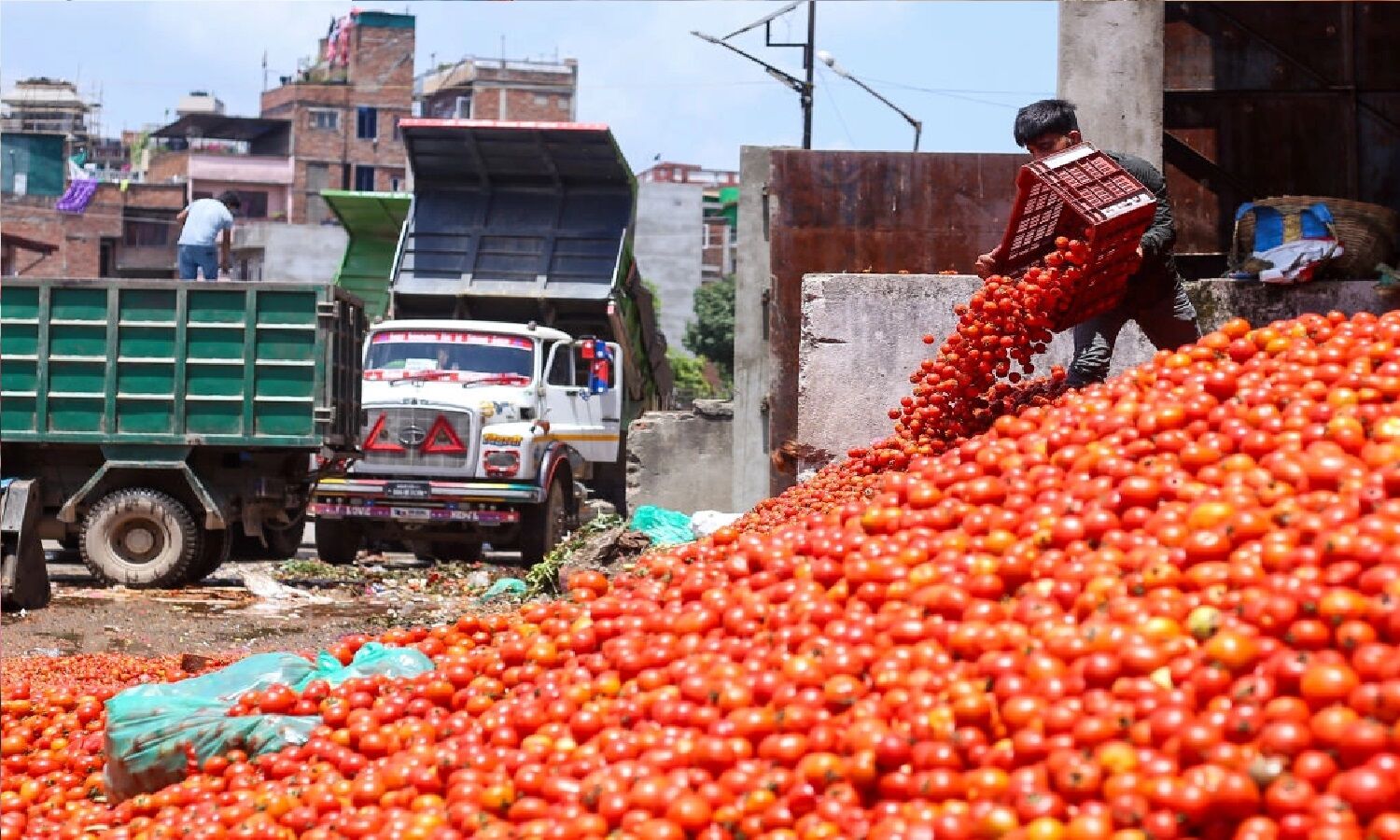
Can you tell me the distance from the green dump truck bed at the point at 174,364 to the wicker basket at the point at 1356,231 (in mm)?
8263

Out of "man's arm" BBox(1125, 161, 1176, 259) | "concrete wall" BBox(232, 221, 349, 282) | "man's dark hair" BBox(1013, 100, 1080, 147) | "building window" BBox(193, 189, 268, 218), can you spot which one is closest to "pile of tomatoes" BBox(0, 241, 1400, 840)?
"man's arm" BBox(1125, 161, 1176, 259)

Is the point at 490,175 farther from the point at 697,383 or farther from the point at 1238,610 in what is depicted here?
the point at 697,383

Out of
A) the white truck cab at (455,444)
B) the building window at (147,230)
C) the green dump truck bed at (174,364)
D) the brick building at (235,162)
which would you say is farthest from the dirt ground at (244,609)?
the brick building at (235,162)

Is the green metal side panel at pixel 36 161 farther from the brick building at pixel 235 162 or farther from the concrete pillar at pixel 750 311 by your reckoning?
the concrete pillar at pixel 750 311

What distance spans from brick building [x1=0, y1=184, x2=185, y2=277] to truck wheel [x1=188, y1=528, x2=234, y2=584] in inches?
1626

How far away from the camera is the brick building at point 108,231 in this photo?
176 ft

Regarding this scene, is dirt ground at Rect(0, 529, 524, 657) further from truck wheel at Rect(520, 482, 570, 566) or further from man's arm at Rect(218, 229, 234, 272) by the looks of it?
man's arm at Rect(218, 229, 234, 272)

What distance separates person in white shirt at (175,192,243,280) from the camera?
1551cm

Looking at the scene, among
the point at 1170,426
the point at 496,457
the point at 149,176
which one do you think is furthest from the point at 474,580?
the point at 149,176

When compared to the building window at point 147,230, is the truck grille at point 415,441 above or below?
below

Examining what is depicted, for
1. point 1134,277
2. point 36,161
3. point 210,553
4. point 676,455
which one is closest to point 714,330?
point 36,161

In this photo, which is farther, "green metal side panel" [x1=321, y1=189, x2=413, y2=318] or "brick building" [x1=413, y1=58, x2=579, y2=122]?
"brick building" [x1=413, y1=58, x2=579, y2=122]

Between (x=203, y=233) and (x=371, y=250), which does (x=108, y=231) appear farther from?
(x=203, y=233)

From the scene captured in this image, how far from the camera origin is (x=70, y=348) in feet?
46.3
